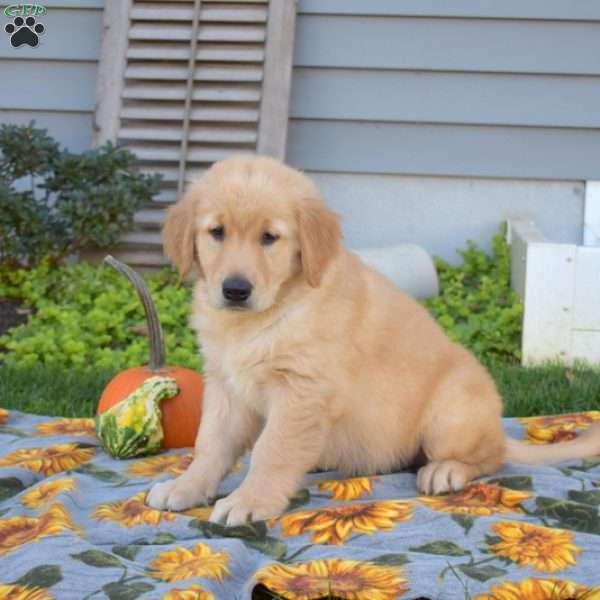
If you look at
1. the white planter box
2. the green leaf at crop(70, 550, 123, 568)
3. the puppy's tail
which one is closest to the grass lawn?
the white planter box

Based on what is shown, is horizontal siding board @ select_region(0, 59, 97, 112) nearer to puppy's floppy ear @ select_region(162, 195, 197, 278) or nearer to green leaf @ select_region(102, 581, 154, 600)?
puppy's floppy ear @ select_region(162, 195, 197, 278)

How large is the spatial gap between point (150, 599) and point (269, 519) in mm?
636

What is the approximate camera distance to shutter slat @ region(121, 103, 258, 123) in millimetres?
6320

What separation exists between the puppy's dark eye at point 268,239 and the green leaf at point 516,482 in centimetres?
102

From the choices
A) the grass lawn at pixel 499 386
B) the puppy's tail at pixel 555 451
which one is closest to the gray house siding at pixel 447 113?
the grass lawn at pixel 499 386

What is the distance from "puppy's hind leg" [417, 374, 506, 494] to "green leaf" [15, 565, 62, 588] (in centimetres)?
122

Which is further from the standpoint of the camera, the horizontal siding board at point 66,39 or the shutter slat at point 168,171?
the horizontal siding board at point 66,39

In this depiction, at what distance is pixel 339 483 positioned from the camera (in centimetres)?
331

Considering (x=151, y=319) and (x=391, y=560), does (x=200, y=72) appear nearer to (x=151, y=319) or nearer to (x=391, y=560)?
(x=151, y=319)

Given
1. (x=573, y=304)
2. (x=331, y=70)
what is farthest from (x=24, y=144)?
(x=573, y=304)

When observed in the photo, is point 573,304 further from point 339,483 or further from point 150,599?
point 150,599

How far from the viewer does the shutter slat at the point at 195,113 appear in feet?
20.7

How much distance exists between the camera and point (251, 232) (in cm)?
305

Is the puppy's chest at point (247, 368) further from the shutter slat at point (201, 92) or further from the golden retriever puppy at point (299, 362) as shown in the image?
the shutter slat at point (201, 92)
